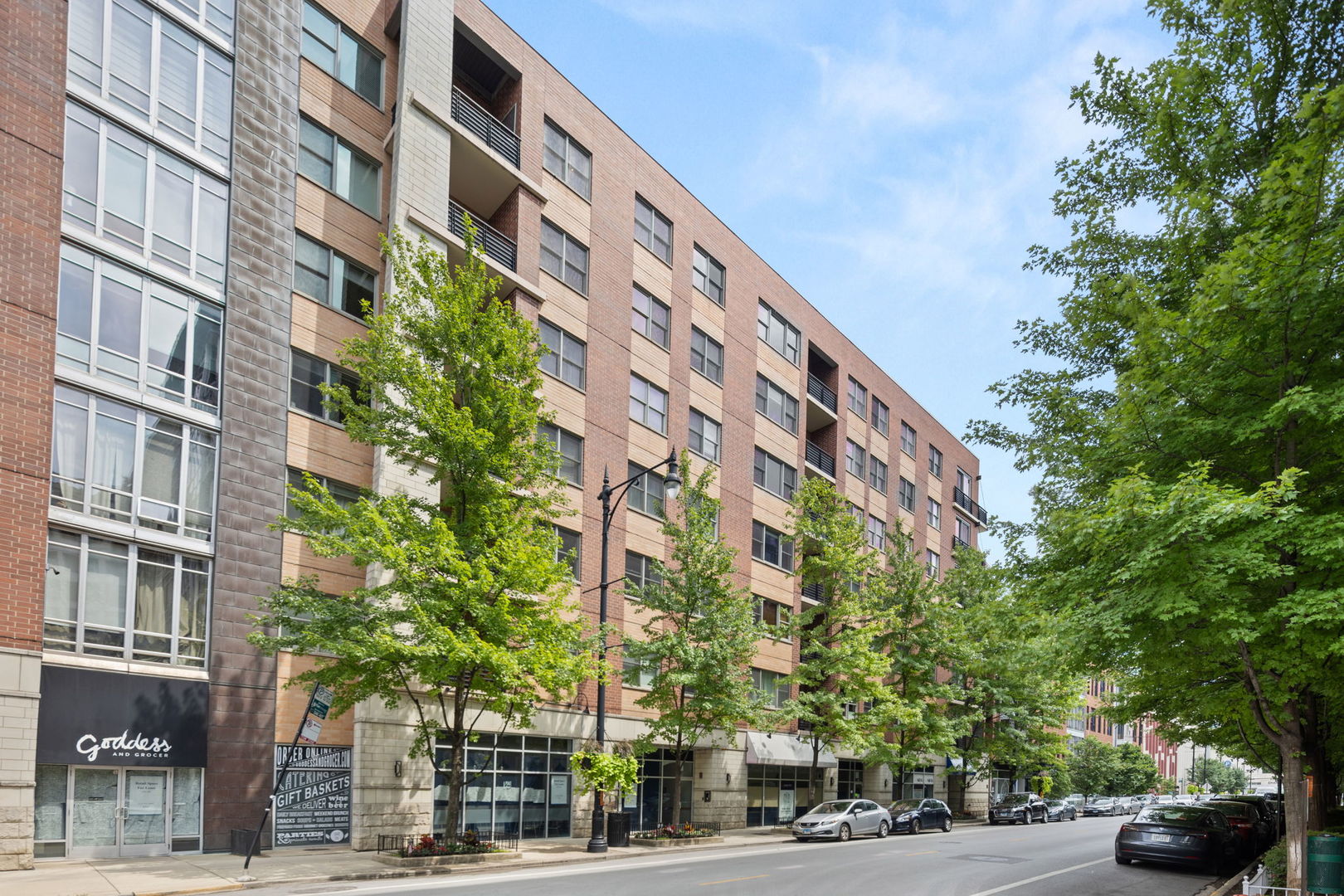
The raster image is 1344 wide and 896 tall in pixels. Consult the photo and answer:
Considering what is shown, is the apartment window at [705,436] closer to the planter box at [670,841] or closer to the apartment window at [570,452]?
the apartment window at [570,452]

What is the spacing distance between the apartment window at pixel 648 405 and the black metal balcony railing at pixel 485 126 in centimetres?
844

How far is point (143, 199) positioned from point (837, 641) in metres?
26.8

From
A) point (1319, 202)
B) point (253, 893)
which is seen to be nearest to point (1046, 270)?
point (1319, 202)

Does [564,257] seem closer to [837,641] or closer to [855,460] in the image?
[837,641]

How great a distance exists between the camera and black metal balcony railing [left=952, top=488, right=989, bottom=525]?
209 ft

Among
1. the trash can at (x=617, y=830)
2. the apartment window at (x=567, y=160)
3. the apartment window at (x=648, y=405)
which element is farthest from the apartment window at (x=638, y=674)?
the apartment window at (x=567, y=160)

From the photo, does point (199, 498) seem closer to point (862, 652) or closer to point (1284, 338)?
point (1284, 338)

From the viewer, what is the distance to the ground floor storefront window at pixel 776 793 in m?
37.0

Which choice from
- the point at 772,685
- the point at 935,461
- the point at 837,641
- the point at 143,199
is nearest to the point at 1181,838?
the point at 837,641

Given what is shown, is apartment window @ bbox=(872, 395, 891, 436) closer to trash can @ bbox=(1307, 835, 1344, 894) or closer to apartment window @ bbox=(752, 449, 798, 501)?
apartment window @ bbox=(752, 449, 798, 501)

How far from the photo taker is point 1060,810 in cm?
5188

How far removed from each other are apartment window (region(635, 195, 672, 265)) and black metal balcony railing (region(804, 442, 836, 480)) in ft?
41.4

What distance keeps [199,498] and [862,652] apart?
22208mm

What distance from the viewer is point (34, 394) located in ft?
58.7
